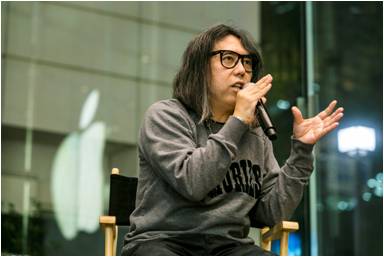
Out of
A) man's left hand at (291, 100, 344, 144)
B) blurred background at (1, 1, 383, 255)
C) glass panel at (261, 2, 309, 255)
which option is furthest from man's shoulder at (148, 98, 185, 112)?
blurred background at (1, 1, 383, 255)

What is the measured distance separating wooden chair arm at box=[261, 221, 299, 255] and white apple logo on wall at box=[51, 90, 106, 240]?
8.77 ft

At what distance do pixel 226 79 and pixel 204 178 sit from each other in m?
0.32

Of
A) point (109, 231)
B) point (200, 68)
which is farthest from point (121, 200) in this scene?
point (200, 68)

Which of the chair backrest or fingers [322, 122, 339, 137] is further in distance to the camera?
the chair backrest

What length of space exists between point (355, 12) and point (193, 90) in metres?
3.29

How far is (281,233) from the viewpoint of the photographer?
7.50 ft

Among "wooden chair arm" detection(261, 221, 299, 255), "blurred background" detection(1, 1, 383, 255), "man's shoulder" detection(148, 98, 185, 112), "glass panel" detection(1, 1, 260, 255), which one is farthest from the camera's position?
"glass panel" detection(1, 1, 260, 255)

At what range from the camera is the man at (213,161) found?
179 cm

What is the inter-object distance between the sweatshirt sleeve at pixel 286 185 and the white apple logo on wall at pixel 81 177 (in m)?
3.01

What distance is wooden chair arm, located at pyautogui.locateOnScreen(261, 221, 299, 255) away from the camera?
7.39 ft

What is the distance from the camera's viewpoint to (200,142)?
1952 mm

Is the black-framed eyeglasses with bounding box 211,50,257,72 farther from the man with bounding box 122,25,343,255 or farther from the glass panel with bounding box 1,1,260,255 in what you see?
the glass panel with bounding box 1,1,260,255

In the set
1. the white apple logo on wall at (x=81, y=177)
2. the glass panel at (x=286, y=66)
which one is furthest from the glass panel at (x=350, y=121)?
the white apple logo on wall at (x=81, y=177)

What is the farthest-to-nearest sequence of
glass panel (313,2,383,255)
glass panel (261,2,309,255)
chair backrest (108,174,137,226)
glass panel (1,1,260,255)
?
glass panel (1,1,260,255)
glass panel (313,2,383,255)
glass panel (261,2,309,255)
chair backrest (108,174,137,226)
